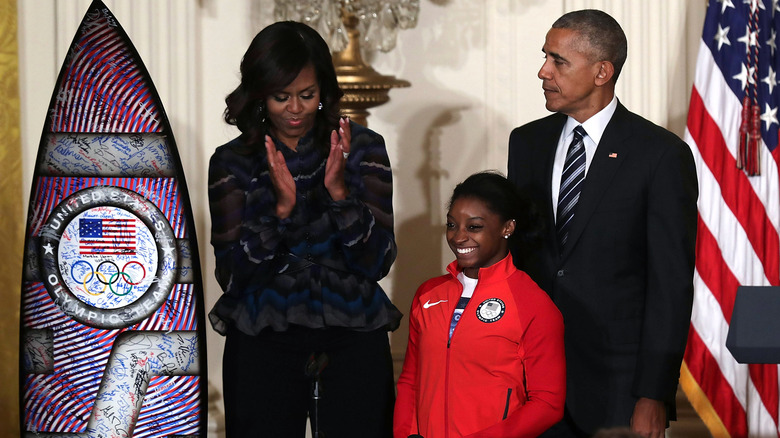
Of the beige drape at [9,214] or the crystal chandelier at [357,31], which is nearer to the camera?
the crystal chandelier at [357,31]

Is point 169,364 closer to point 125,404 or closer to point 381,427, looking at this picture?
point 125,404

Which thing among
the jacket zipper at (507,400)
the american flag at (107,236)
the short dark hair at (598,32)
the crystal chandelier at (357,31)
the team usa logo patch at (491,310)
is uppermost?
the crystal chandelier at (357,31)

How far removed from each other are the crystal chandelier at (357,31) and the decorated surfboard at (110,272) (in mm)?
704

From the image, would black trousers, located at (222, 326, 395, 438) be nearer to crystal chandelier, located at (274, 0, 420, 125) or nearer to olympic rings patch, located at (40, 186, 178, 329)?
olympic rings patch, located at (40, 186, 178, 329)

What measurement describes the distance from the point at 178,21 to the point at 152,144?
1.01m

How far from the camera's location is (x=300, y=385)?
218 centimetres

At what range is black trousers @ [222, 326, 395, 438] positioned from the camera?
7.11 ft

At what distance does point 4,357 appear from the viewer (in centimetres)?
360

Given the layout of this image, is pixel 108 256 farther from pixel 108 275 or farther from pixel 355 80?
pixel 355 80

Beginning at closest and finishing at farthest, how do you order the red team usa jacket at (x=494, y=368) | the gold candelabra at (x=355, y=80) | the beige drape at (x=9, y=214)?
1. the red team usa jacket at (x=494, y=368)
2. the gold candelabra at (x=355, y=80)
3. the beige drape at (x=9, y=214)

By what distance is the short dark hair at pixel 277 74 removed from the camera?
7.03 feet

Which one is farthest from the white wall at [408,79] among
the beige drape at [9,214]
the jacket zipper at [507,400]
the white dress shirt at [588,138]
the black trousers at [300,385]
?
the jacket zipper at [507,400]

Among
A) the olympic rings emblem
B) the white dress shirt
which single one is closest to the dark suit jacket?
the white dress shirt

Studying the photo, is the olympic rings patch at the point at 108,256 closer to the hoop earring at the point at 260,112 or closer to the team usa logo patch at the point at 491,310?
the hoop earring at the point at 260,112
